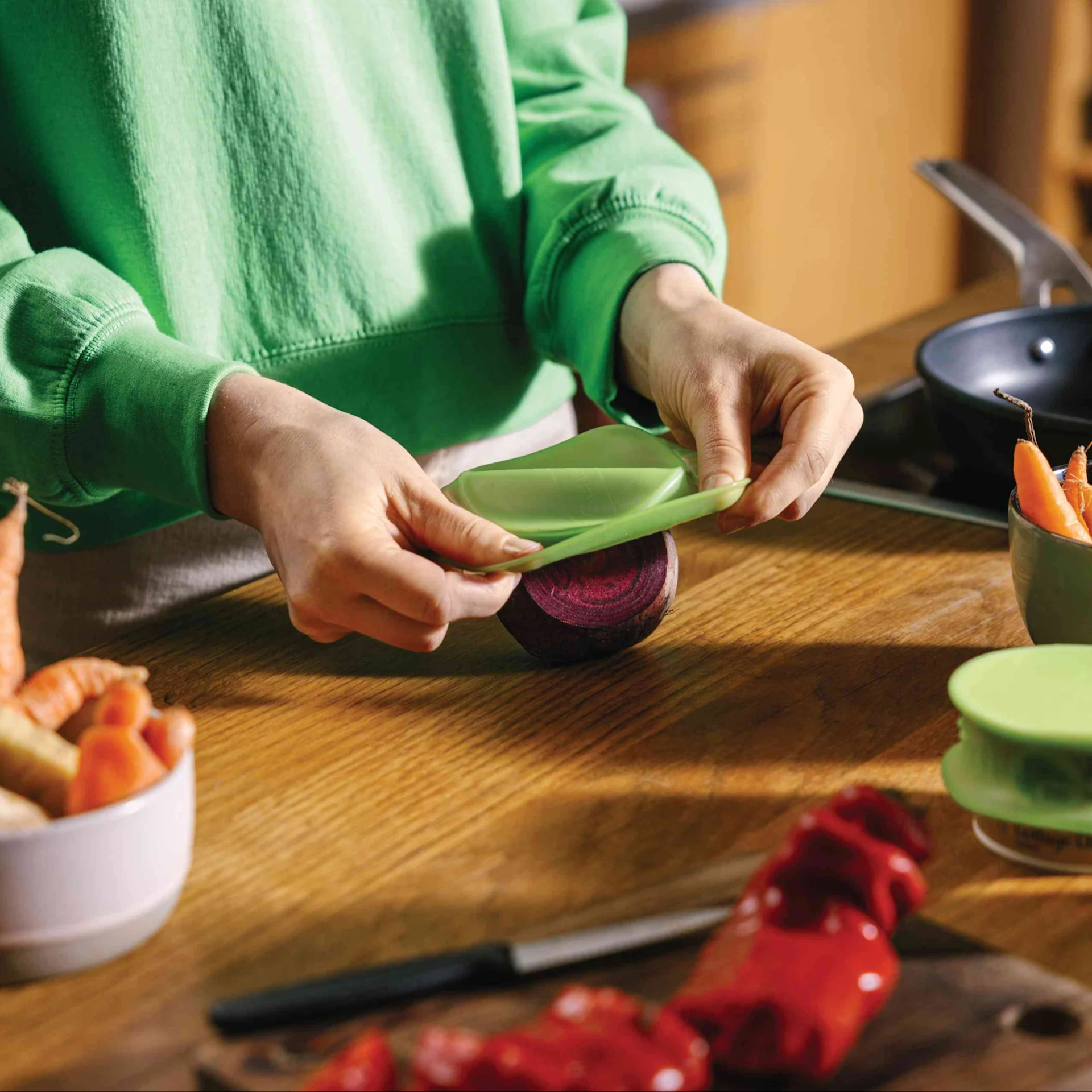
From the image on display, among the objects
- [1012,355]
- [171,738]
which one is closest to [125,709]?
[171,738]

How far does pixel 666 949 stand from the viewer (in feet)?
1.91

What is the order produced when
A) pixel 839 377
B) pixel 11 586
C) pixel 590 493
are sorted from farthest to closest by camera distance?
pixel 839 377, pixel 590 493, pixel 11 586

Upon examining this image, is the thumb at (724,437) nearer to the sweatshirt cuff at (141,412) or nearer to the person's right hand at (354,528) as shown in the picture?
the person's right hand at (354,528)

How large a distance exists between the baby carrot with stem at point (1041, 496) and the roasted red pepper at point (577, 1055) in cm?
44

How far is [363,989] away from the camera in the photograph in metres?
0.55

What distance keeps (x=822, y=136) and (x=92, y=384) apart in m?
2.95

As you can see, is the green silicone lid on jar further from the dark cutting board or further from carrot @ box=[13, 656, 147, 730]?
carrot @ box=[13, 656, 147, 730]

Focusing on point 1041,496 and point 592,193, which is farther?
point 592,193

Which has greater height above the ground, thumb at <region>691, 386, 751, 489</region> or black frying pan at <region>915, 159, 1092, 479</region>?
thumb at <region>691, 386, 751, 489</region>

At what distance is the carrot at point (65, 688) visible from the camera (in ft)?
2.08

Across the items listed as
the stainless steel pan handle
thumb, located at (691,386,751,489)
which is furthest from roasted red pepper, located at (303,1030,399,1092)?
the stainless steel pan handle

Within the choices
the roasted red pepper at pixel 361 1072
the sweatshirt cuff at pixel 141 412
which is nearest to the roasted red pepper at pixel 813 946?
the roasted red pepper at pixel 361 1072

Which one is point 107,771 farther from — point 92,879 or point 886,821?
point 886,821

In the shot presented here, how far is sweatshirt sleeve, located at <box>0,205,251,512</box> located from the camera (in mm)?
844
